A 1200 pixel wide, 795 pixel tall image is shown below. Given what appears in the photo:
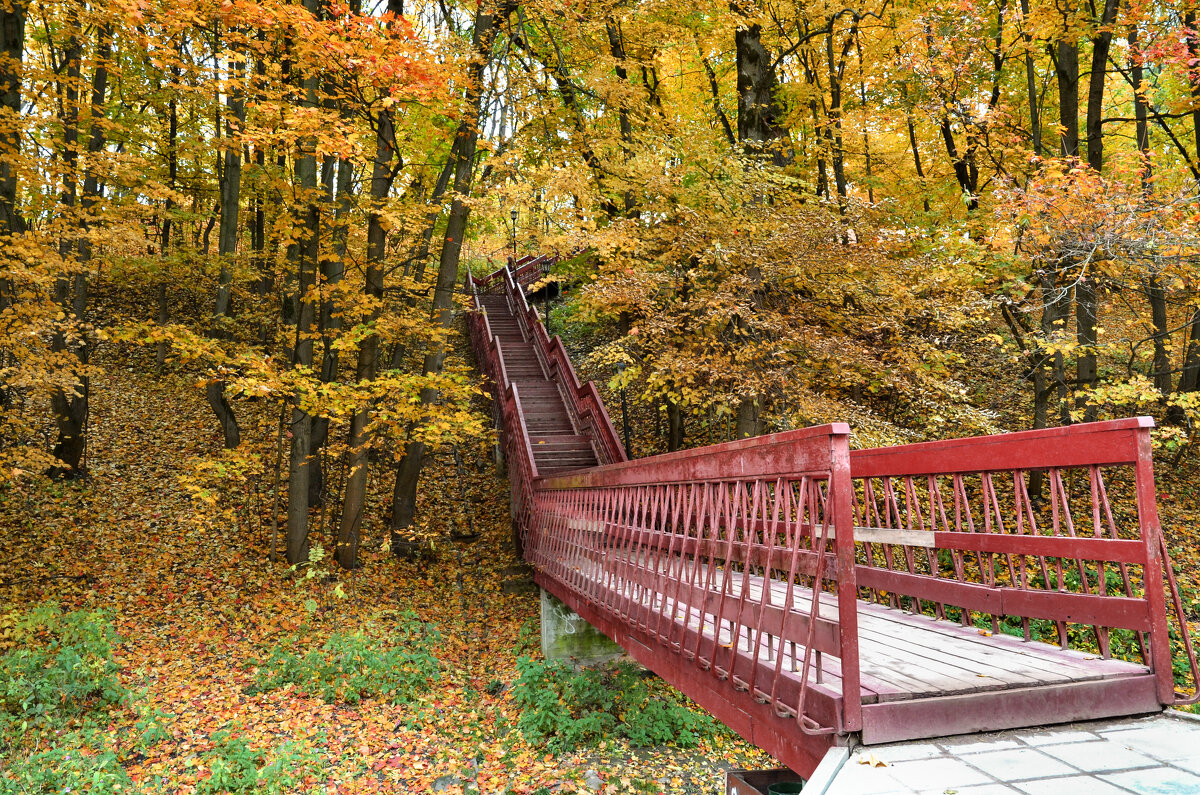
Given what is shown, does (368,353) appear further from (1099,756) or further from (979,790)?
(1099,756)

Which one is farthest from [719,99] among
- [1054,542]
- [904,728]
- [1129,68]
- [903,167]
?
[904,728]

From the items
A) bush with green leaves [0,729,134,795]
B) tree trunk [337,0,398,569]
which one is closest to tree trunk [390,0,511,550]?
tree trunk [337,0,398,569]

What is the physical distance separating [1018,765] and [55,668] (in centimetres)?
859

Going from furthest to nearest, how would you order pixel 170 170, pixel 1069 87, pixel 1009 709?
pixel 170 170, pixel 1069 87, pixel 1009 709

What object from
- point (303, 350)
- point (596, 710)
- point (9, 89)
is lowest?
point (596, 710)

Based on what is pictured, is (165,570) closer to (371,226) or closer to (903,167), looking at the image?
(371,226)

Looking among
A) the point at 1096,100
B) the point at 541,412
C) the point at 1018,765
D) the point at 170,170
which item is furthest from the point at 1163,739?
the point at 170,170

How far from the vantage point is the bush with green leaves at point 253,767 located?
5.68 m

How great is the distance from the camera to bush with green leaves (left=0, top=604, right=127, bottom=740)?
20.8ft

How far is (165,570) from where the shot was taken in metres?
9.96

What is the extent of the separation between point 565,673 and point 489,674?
1.06 metres

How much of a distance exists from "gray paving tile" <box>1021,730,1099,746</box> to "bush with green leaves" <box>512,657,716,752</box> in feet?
19.7

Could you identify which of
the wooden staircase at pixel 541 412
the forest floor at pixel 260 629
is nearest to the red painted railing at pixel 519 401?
the wooden staircase at pixel 541 412

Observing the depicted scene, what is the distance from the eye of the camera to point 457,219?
34.2 ft
